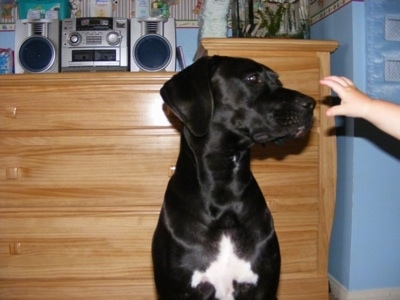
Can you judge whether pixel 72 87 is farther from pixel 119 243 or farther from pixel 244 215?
pixel 244 215

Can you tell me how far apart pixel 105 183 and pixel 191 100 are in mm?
733

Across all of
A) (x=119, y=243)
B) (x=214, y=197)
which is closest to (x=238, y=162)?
(x=214, y=197)

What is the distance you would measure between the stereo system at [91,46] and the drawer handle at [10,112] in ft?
1.14

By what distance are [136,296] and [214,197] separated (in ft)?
2.54

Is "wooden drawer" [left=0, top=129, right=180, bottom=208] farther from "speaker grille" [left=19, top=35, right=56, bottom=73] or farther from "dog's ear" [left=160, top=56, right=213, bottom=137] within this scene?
"dog's ear" [left=160, top=56, right=213, bottom=137]

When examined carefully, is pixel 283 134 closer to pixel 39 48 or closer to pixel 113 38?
pixel 113 38

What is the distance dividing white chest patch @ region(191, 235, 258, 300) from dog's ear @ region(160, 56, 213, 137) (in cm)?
32

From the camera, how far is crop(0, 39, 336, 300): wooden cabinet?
1720 millimetres

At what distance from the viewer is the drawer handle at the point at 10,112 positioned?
1716mm

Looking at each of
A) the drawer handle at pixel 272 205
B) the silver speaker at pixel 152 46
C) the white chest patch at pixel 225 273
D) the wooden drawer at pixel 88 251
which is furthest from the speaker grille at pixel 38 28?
the white chest patch at pixel 225 273

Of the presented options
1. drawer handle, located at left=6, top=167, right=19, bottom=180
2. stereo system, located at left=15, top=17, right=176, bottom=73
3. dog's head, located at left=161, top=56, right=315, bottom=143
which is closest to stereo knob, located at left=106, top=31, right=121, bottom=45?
stereo system, located at left=15, top=17, right=176, bottom=73

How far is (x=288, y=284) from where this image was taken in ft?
5.79

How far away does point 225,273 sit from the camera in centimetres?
120

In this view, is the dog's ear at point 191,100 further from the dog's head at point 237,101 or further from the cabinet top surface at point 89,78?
the cabinet top surface at point 89,78
